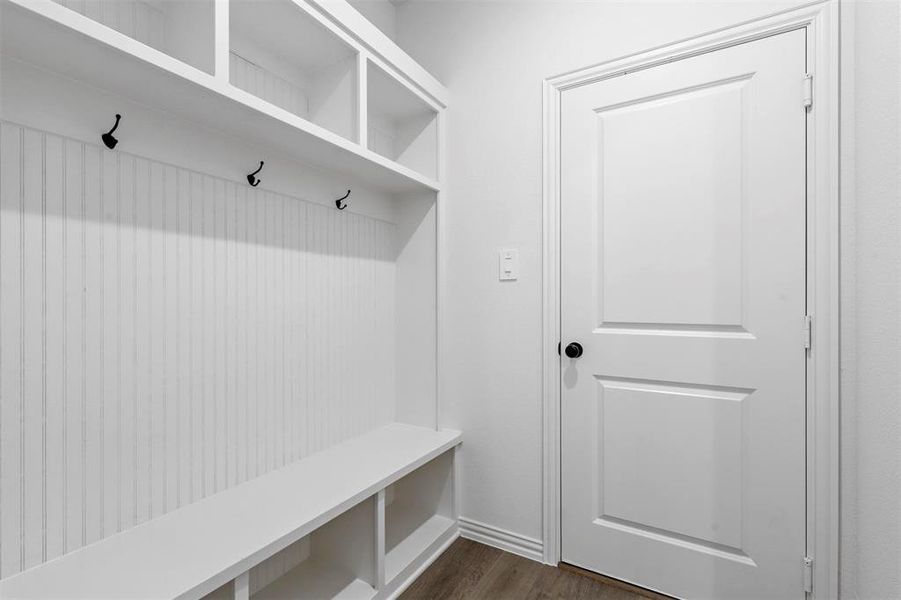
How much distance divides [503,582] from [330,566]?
652 millimetres

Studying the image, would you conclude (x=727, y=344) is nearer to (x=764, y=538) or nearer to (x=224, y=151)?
(x=764, y=538)

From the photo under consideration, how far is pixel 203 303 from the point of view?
4.35 feet

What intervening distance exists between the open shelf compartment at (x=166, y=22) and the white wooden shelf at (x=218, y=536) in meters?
1.19

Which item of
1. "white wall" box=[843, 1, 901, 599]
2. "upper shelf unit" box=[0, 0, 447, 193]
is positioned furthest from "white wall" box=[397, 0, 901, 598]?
"upper shelf unit" box=[0, 0, 447, 193]

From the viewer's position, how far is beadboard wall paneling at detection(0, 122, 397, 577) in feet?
3.21

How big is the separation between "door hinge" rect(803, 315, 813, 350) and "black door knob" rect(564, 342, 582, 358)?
70cm

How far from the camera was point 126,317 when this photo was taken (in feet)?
3.77

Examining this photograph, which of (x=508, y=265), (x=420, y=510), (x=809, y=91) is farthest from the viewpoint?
(x=420, y=510)

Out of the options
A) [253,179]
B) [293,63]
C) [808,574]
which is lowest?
[808,574]

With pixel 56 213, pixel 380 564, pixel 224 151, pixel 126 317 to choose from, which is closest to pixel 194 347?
pixel 126 317

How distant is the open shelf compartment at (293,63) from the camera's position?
1349mm

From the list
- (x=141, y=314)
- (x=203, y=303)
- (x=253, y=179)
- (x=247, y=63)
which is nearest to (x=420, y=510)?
(x=203, y=303)

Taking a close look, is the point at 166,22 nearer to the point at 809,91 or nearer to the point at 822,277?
the point at 809,91

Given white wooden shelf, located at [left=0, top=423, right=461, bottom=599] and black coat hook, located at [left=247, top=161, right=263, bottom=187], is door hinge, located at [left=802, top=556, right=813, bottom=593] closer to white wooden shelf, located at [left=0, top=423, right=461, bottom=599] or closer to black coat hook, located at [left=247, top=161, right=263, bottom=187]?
white wooden shelf, located at [left=0, top=423, right=461, bottom=599]
